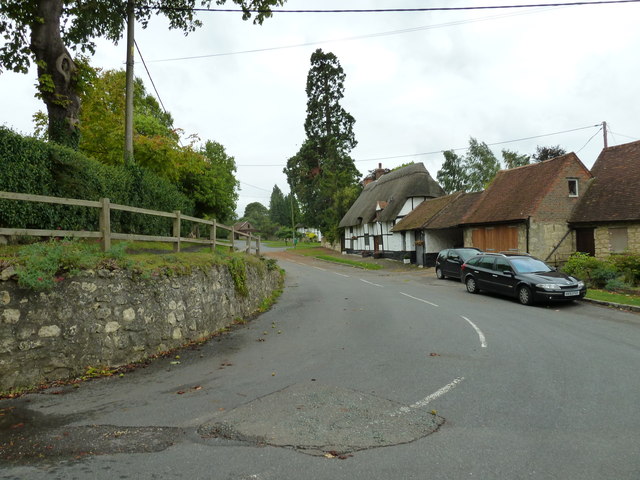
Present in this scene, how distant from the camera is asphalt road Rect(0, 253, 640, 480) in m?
3.39

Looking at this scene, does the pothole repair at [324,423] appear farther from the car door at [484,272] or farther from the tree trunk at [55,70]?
the car door at [484,272]

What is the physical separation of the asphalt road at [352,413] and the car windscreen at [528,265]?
5664 mm

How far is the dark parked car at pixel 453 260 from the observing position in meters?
20.4

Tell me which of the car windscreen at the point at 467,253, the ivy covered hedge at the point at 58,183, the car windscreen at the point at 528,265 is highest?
the ivy covered hedge at the point at 58,183

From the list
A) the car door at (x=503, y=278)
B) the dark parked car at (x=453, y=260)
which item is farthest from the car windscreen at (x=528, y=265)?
the dark parked car at (x=453, y=260)

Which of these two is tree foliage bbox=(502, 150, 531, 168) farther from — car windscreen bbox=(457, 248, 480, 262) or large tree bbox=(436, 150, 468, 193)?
car windscreen bbox=(457, 248, 480, 262)

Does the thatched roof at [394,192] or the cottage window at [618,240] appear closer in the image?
the cottage window at [618,240]

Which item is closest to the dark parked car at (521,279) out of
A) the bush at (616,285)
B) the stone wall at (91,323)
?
the bush at (616,285)

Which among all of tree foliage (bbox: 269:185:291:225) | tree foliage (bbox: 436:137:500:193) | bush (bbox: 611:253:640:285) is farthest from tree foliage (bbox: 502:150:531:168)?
tree foliage (bbox: 269:185:291:225)

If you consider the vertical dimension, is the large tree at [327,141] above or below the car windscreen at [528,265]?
above

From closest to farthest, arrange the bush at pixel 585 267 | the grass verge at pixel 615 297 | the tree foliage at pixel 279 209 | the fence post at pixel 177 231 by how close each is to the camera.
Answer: the fence post at pixel 177 231
the grass verge at pixel 615 297
the bush at pixel 585 267
the tree foliage at pixel 279 209

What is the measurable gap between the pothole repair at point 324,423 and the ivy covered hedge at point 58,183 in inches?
252

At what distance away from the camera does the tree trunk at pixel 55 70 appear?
458 inches

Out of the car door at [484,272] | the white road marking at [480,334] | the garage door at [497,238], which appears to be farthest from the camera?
the garage door at [497,238]
